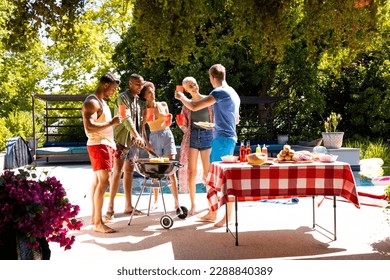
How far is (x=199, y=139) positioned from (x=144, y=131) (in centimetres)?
65

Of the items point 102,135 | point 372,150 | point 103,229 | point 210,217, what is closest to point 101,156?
point 102,135

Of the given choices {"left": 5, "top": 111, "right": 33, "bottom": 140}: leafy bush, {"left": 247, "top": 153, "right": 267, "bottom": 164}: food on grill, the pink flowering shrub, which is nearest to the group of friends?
{"left": 247, "top": 153, "right": 267, "bottom": 164}: food on grill

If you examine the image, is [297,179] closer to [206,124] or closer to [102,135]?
[206,124]

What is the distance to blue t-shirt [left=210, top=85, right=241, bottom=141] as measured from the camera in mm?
5094

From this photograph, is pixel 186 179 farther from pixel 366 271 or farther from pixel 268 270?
pixel 366 271

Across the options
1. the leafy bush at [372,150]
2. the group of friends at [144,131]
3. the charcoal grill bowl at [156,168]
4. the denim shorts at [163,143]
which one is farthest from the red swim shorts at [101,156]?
the leafy bush at [372,150]

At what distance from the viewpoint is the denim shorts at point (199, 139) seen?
5695 mm

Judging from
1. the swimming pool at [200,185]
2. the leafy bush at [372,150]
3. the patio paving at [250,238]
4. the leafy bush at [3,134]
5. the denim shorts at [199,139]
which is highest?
the denim shorts at [199,139]

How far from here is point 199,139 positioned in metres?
5.70

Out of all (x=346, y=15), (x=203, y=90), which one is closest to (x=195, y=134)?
(x=346, y=15)

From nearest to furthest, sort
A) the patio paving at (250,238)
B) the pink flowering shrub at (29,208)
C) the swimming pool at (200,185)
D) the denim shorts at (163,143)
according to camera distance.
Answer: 1. the pink flowering shrub at (29,208)
2. the patio paving at (250,238)
3. the denim shorts at (163,143)
4. the swimming pool at (200,185)

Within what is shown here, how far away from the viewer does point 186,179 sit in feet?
20.2

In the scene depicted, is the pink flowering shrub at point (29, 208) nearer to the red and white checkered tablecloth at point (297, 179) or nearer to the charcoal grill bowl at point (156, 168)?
the red and white checkered tablecloth at point (297, 179)

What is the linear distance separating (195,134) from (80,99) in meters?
10.2
